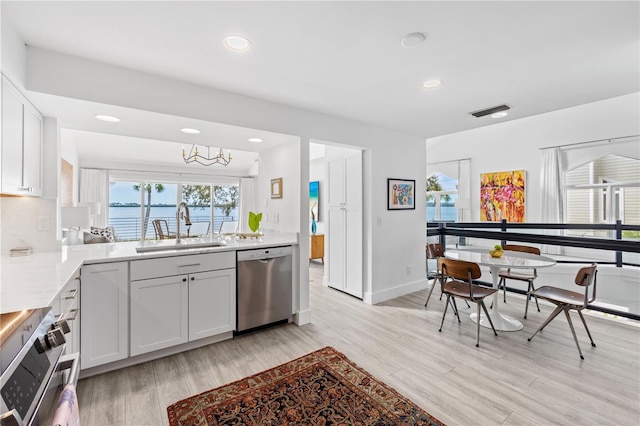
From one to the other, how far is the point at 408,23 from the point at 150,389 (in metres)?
3.05

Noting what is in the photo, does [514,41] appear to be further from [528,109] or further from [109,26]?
[109,26]

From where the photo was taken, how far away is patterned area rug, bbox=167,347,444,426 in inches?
70.3

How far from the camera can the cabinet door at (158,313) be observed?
2.34 metres

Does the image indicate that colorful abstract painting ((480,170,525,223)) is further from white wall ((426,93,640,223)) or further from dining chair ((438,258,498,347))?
dining chair ((438,258,498,347))

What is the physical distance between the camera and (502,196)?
21.0 ft

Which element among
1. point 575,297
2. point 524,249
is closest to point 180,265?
point 575,297

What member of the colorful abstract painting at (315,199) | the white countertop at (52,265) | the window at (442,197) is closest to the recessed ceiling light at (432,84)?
the white countertop at (52,265)

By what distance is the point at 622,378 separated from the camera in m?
2.19

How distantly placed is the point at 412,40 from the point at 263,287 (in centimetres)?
253

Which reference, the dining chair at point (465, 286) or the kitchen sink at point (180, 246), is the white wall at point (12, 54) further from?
the dining chair at point (465, 286)

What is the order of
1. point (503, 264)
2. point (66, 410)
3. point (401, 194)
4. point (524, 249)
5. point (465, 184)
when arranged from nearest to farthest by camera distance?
point (66, 410) < point (503, 264) < point (524, 249) < point (401, 194) < point (465, 184)

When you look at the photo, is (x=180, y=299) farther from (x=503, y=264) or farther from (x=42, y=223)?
(x=503, y=264)

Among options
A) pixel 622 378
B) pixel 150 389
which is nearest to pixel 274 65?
pixel 150 389

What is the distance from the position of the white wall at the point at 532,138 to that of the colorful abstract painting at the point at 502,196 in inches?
4.8
